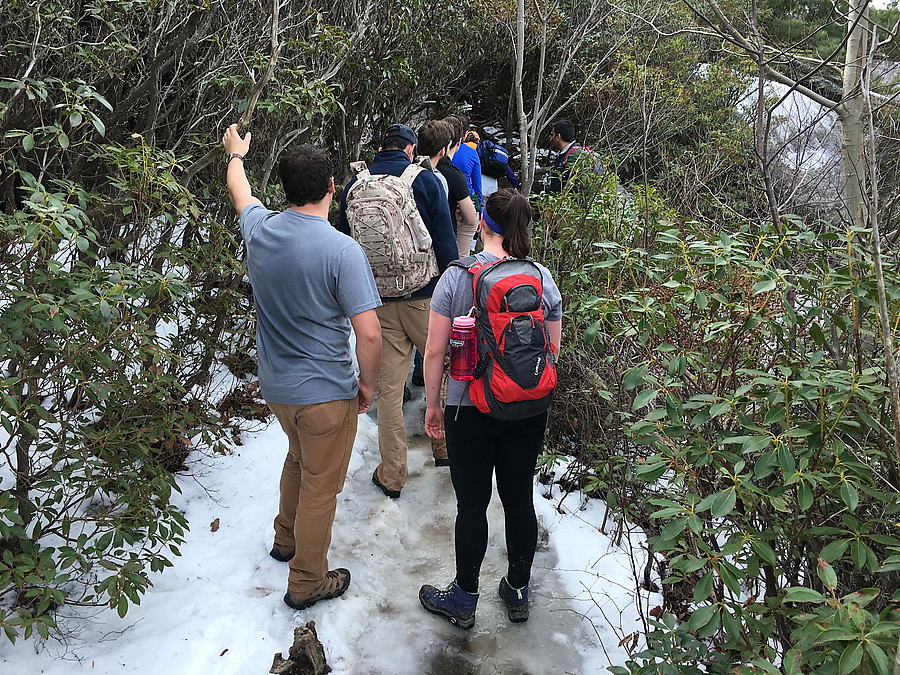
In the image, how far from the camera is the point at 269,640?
8.73 feet

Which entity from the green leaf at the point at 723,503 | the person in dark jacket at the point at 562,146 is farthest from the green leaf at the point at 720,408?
the person in dark jacket at the point at 562,146

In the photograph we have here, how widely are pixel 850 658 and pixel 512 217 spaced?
6.02ft

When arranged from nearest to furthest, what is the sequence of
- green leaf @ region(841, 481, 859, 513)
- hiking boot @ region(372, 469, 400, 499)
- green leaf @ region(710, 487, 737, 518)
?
green leaf @ region(841, 481, 859, 513), green leaf @ region(710, 487, 737, 518), hiking boot @ region(372, 469, 400, 499)

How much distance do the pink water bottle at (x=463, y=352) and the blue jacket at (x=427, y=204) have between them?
1.19 m

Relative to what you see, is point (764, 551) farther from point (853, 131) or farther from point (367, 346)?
point (853, 131)

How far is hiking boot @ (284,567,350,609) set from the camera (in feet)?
9.35

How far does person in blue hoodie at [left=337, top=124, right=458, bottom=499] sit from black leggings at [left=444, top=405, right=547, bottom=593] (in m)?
1.07

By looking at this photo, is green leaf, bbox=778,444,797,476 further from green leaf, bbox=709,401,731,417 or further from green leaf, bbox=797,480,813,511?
green leaf, bbox=709,401,731,417

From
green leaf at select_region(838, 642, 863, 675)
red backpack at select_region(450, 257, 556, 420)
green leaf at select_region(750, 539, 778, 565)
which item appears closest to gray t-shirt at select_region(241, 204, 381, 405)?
red backpack at select_region(450, 257, 556, 420)

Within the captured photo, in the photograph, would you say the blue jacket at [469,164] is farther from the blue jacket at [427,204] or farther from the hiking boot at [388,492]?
the hiking boot at [388,492]

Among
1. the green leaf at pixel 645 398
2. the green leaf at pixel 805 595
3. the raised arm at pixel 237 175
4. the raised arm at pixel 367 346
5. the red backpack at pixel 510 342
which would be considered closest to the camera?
the green leaf at pixel 805 595

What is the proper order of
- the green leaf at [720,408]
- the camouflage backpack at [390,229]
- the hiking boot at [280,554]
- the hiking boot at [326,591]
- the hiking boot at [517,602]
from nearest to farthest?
the green leaf at [720,408], the hiking boot at [326,591], the hiking boot at [517,602], the hiking boot at [280,554], the camouflage backpack at [390,229]

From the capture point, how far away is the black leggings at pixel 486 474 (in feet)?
8.70

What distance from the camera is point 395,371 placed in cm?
385
